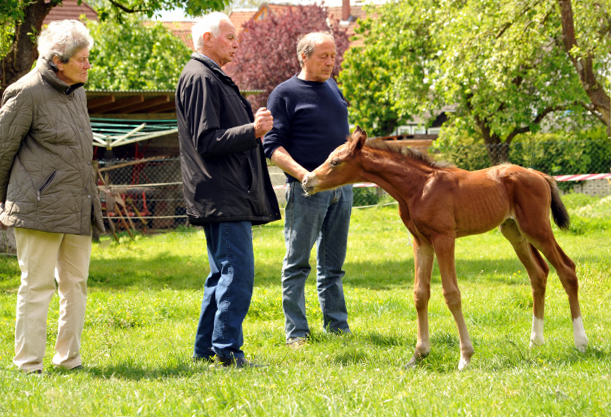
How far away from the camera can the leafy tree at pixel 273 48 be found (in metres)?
35.4

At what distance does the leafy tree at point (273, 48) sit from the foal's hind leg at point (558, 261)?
30.6m

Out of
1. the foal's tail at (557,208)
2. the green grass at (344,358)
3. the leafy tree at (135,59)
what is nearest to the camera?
the green grass at (344,358)

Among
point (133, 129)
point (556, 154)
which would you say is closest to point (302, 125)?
point (133, 129)

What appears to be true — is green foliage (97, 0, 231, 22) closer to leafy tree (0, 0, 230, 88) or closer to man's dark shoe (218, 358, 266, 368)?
leafy tree (0, 0, 230, 88)

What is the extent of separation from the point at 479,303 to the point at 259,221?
3.32 meters

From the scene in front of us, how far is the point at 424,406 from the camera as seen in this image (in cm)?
309

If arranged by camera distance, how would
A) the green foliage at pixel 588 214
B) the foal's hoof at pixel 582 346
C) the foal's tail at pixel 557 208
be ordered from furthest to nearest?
the green foliage at pixel 588 214 → the foal's tail at pixel 557 208 → the foal's hoof at pixel 582 346

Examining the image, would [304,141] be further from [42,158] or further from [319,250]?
[42,158]

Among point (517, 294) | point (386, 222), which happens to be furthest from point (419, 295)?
point (386, 222)

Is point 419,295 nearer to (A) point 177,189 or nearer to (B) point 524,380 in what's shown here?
(B) point 524,380

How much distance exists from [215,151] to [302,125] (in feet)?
4.12

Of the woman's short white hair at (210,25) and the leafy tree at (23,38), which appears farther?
the leafy tree at (23,38)

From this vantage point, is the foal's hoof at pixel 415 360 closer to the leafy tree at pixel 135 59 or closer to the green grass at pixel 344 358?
the green grass at pixel 344 358

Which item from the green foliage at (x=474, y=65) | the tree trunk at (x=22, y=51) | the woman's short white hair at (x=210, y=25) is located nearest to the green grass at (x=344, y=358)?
the woman's short white hair at (x=210, y=25)
